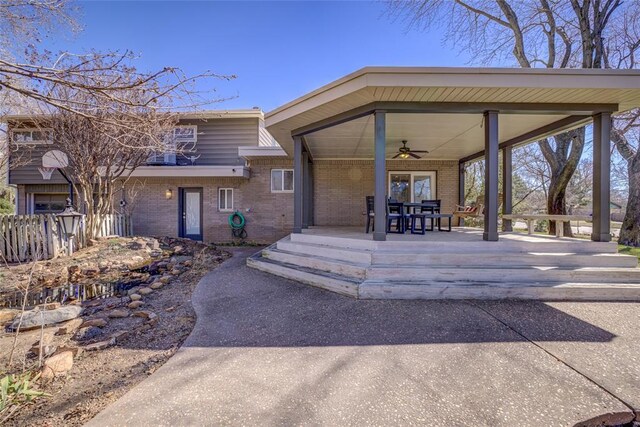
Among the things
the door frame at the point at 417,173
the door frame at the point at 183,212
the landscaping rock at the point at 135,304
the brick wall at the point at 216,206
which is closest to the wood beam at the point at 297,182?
the landscaping rock at the point at 135,304

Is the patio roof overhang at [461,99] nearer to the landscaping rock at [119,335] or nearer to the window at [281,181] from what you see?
the window at [281,181]

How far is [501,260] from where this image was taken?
15.2 feet

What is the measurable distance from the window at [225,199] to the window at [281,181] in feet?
5.21

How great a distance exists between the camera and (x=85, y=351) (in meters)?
2.81

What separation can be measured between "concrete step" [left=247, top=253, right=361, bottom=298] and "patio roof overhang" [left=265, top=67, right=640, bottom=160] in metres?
2.78

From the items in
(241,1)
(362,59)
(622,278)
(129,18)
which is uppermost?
(241,1)

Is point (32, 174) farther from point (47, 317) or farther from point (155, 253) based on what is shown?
point (47, 317)

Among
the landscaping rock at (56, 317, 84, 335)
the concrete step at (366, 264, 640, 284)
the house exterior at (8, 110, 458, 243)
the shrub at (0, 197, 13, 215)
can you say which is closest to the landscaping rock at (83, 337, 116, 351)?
the landscaping rock at (56, 317, 84, 335)

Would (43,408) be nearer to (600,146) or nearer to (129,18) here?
(129,18)

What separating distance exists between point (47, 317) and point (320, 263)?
362cm

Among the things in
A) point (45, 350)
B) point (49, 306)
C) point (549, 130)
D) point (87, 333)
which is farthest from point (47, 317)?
point (549, 130)

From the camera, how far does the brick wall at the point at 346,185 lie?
10117 millimetres

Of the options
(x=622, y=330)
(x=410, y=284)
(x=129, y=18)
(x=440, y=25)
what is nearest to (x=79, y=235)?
(x=129, y=18)

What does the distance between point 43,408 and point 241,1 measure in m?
8.83
